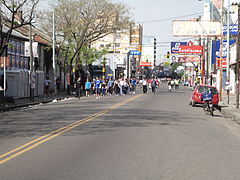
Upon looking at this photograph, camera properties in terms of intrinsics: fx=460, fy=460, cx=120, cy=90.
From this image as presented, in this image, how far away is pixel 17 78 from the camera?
3347 cm

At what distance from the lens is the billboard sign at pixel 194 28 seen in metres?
48.1

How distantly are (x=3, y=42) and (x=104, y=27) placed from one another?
19.7 meters

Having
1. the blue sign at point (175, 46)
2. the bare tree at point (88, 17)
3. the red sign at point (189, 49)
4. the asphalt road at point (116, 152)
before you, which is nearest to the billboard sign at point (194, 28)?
the bare tree at point (88, 17)

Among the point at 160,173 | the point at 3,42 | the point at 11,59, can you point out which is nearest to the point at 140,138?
the point at 160,173

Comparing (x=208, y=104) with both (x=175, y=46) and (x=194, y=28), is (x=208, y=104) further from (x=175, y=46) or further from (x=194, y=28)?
(x=175, y=46)

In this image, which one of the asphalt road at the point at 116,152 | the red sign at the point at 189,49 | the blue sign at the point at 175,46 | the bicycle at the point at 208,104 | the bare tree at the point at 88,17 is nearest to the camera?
the asphalt road at the point at 116,152

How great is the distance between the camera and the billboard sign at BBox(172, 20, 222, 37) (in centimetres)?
4809

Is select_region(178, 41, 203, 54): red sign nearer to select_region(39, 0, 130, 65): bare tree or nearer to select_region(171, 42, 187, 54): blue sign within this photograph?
select_region(171, 42, 187, 54): blue sign

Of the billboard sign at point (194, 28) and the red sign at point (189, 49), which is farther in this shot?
the red sign at point (189, 49)

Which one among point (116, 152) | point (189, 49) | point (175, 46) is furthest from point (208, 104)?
point (189, 49)

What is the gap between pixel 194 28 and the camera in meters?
48.3

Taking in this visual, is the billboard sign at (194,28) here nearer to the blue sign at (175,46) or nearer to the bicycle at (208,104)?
the blue sign at (175,46)

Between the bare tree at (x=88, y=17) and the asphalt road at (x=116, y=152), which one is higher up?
the bare tree at (x=88, y=17)

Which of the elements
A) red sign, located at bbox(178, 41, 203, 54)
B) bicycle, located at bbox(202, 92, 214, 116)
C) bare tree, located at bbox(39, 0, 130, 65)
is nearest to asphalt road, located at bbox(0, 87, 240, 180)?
bicycle, located at bbox(202, 92, 214, 116)
